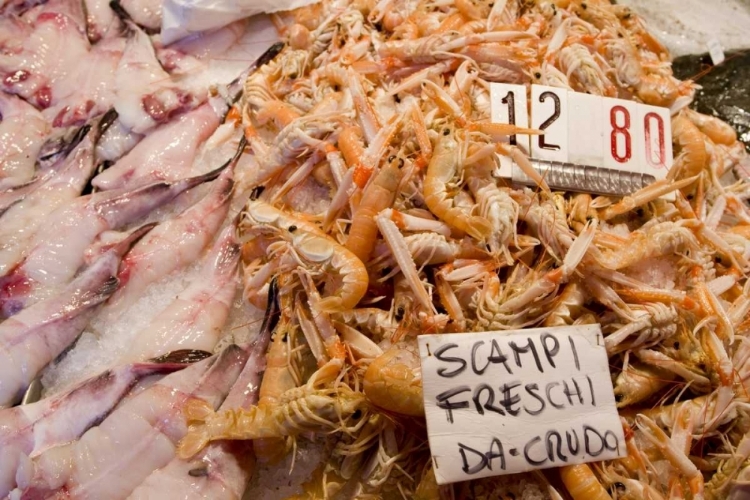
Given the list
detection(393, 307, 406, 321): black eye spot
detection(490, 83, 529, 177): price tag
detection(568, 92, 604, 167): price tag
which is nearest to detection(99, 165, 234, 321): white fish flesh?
detection(393, 307, 406, 321): black eye spot

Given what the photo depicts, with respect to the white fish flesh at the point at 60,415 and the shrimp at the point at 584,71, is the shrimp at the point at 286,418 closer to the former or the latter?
the white fish flesh at the point at 60,415

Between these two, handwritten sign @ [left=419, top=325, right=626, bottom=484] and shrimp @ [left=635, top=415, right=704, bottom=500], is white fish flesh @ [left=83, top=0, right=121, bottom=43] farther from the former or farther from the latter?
shrimp @ [left=635, top=415, right=704, bottom=500]

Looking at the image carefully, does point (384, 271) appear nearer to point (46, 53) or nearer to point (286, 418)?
point (286, 418)

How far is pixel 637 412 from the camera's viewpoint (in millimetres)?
2258

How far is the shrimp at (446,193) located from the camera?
221cm

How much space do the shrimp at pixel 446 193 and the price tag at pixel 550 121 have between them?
420 millimetres

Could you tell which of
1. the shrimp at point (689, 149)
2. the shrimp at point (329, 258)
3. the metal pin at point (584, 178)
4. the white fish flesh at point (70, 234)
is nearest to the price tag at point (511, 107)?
the metal pin at point (584, 178)

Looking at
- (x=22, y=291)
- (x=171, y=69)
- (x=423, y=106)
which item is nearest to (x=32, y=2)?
(x=171, y=69)

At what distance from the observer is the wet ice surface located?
3857mm

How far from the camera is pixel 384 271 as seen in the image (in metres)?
2.33

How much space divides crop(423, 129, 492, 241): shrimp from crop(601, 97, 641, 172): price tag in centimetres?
74

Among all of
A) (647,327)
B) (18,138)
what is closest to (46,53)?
(18,138)

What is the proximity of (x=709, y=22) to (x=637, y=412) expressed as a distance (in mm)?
3089

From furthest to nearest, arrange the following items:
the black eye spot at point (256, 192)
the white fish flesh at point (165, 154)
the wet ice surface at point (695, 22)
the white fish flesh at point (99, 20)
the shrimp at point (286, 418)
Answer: the wet ice surface at point (695, 22) → the white fish flesh at point (99, 20) → the white fish flesh at point (165, 154) → the black eye spot at point (256, 192) → the shrimp at point (286, 418)
